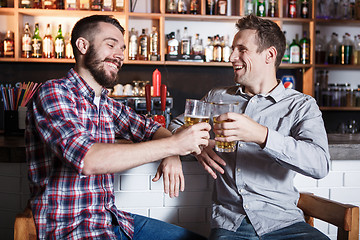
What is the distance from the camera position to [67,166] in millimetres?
1318

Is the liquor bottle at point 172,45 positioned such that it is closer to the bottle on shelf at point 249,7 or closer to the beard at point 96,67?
the bottle on shelf at point 249,7

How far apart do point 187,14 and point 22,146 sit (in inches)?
94.2

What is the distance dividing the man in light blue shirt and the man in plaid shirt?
0.14 meters

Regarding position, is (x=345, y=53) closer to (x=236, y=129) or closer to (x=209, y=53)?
(x=209, y=53)

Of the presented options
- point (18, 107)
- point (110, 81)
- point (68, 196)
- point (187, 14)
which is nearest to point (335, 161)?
point (110, 81)

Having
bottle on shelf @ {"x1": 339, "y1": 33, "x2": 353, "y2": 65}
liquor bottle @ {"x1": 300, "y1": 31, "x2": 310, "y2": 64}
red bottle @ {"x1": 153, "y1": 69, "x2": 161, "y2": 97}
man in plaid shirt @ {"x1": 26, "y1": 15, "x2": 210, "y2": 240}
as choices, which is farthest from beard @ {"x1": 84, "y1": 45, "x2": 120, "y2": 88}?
bottle on shelf @ {"x1": 339, "y1": 33, "x2": 353, "y2": 65}

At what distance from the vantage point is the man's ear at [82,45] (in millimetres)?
1548

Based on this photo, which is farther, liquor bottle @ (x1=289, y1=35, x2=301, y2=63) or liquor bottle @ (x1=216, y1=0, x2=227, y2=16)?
liquor bottle @ (x1=289, y1=35, x2=301, y2=63)

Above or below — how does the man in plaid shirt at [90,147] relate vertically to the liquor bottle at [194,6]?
below

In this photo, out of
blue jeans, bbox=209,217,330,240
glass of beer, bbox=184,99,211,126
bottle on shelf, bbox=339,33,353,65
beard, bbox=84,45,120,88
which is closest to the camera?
glass of beer, bbox=184,99,211,126

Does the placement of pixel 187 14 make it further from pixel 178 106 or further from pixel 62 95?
pixel 62 95

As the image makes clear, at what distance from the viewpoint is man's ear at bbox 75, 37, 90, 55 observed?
155cm

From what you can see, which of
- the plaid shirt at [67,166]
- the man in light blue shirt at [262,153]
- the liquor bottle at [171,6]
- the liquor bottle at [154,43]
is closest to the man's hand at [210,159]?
the man in light blue shirt at [262,153]

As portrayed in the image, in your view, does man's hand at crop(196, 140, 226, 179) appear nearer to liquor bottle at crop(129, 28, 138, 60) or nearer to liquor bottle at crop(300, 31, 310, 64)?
liquor bottle at crop(129, 28, 138, 60)
